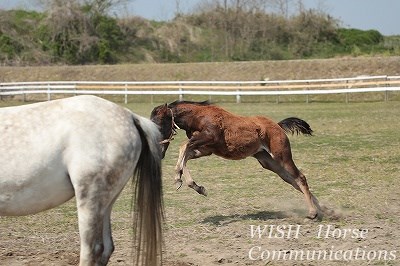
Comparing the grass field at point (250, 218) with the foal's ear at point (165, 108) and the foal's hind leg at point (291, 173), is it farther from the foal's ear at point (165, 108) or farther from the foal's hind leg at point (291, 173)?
the foal's ear at point (165, 108)

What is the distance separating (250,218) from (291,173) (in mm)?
878

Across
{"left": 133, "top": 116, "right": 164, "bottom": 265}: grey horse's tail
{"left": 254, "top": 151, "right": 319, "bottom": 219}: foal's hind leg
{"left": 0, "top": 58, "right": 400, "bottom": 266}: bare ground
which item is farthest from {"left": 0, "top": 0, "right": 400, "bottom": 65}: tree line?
{"left": 133, "top": 116, "right": 164, "bottom": 265}: grey horse's tail

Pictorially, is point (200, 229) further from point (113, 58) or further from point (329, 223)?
point (113, 58)

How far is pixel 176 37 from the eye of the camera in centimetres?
5756

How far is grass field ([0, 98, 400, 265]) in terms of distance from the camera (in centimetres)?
699

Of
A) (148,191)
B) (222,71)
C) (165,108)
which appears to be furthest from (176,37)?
(148,191)

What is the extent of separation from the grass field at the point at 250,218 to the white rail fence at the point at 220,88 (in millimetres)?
18546

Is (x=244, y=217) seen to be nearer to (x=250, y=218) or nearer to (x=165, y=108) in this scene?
(x=250, y=218)

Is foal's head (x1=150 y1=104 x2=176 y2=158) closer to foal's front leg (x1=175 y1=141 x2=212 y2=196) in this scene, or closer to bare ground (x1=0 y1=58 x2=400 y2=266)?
foal's front leg (x1=175 y1=141 x2=212 y2=196)

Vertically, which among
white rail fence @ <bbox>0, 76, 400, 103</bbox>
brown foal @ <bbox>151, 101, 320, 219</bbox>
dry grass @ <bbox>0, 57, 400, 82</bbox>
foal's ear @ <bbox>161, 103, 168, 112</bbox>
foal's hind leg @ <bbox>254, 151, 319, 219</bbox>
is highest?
foal's ear @ <bbox>161, 103, 168, 112</bbox>

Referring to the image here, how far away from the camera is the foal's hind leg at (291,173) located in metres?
8.75

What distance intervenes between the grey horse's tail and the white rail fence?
2717cm

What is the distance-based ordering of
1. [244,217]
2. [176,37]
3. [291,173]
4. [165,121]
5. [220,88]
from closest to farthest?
[244,217] < [291,173] < [165,121] < [220,88] < [176,37]

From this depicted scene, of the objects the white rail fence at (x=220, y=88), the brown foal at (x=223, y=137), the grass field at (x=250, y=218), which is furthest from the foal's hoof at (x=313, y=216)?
the white rail fence at (x=220, y=88)
